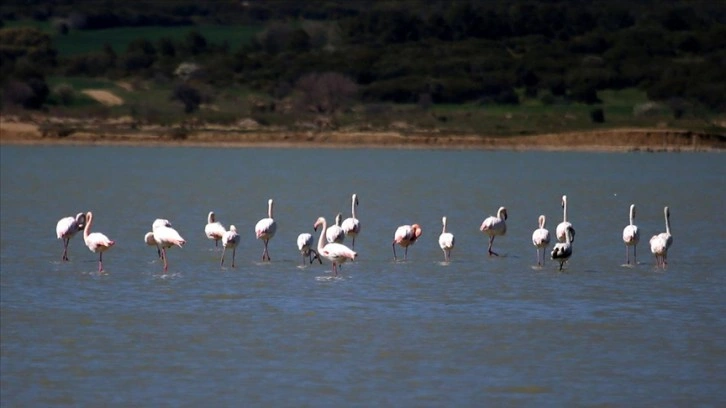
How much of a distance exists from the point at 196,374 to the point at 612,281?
660 cm

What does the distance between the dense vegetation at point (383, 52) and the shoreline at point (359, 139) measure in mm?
4430

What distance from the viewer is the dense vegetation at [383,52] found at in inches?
2457

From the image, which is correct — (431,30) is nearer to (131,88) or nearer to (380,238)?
(131,88)

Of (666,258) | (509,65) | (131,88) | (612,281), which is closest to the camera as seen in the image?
(612,281)

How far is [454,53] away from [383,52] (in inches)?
134

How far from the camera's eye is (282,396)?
1069 cm

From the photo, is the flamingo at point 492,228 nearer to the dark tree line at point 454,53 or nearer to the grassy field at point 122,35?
the dark tree line at point 454,53

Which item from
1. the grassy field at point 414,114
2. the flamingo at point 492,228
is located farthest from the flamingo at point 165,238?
the grassy field at point 414,114

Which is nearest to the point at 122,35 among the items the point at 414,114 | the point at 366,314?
the point at 414,114

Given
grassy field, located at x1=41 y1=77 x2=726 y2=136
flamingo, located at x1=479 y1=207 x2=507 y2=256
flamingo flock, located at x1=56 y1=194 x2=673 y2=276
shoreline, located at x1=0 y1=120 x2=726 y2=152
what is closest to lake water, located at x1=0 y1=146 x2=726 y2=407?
flamingo flock, located at x1=56 y1=194 x2=673 y2=276

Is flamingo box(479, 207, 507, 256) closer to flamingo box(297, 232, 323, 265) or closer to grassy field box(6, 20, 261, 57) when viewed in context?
flamingo box(297, 232, 323, 265)

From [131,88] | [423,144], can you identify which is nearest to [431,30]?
[131,88]

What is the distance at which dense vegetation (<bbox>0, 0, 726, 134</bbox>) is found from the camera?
6241 centimetres

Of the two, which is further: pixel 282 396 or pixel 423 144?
pixel 423 144
